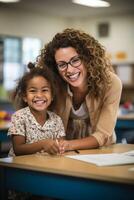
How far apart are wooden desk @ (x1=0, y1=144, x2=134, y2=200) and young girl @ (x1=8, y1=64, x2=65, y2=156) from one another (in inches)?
13.7

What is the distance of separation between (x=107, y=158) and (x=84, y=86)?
0.75 meters

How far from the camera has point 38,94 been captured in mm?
2334

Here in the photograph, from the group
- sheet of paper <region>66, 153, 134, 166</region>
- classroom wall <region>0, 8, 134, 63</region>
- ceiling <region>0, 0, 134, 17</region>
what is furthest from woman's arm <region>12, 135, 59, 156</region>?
classroom wall <region>0, 8, 134, 63</region>

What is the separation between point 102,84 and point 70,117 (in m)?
0.28

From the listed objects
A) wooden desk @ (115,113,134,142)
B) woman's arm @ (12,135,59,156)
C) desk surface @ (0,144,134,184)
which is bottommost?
wooden desk @ (115,113,134,142)

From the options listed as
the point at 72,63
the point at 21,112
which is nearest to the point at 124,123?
the point at 72,63

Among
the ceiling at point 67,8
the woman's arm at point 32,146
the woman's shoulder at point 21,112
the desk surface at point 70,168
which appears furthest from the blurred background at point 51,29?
the desk surface at point 70,168

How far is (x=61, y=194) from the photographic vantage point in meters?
1.59

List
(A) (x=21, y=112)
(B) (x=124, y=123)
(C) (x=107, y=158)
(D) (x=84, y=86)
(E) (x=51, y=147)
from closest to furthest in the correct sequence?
(C) (x=107, y=158)
(E) (x=51, y=147)
(A) (x=21, y=112)
(D) (x=84, y=86)
(B) (x=124, y=123)

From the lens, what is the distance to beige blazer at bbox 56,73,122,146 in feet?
7.79

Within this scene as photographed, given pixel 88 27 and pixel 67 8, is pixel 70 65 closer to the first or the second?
pixel 67 8

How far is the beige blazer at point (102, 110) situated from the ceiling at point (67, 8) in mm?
5195

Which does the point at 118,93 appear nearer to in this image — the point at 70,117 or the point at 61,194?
the point at 70,117

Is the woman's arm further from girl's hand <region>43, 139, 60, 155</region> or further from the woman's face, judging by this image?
the woman's face
